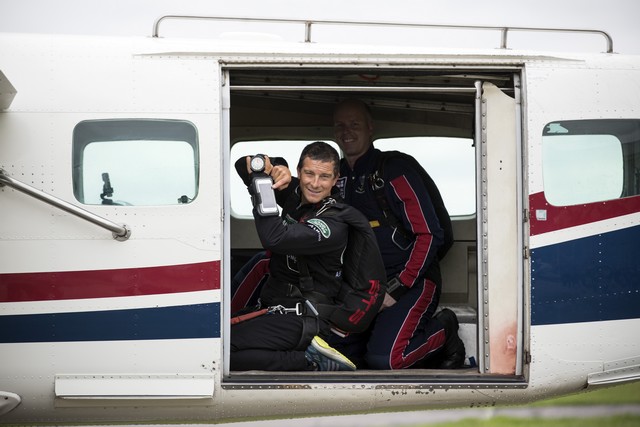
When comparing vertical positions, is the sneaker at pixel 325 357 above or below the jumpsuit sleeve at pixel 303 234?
below

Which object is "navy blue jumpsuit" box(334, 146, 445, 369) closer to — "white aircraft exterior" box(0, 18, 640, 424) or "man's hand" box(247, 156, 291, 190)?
"white aircraft exterior" box(0, 18, 640, 424)

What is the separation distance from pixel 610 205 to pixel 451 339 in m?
1.39

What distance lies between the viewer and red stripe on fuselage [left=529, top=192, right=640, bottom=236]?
5648 millimetres

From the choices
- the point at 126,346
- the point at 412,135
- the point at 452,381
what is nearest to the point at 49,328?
the point at 126,346

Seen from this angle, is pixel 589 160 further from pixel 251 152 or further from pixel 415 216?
pixel 251 152

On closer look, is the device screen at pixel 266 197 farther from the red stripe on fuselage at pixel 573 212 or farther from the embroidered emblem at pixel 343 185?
the red stripe on fuselage at pixel 573 212

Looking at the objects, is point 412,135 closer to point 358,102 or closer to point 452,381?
point 358,102

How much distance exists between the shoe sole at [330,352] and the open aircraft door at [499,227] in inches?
33.0

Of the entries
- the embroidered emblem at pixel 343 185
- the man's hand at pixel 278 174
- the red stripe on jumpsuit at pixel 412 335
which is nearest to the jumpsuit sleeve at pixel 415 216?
the red stripe on jumpsuit at pixel 412 335

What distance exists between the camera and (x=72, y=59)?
5574mm

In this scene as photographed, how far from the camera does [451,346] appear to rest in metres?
6.30

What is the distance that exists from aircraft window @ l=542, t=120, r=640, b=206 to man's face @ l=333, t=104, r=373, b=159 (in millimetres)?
1429

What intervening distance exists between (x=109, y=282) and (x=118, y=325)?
0.26 m

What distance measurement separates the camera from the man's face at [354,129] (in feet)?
21.9
